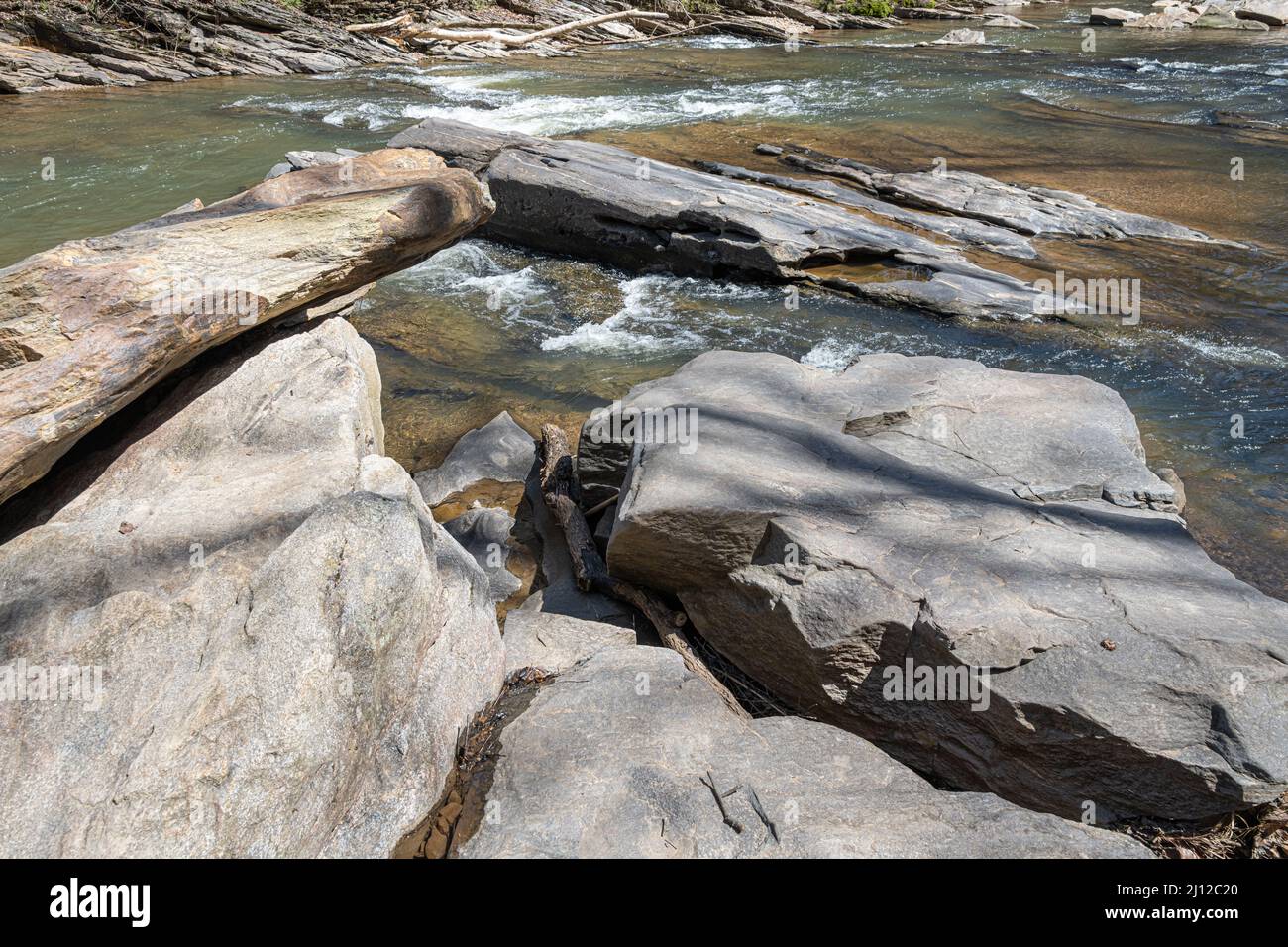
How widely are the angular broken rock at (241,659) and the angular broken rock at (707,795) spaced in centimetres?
32

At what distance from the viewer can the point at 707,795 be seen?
237 cm

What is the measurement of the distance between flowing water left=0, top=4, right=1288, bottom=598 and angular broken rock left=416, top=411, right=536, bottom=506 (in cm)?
28

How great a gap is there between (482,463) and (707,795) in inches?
110

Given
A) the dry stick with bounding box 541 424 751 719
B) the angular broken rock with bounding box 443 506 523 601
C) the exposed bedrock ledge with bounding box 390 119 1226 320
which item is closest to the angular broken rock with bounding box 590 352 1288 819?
the dry stick with bounding box 541 424 751 719

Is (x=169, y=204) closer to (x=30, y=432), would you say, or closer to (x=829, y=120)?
(x=30, y=432)

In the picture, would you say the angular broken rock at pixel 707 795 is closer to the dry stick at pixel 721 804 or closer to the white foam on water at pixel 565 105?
the dry stick at pixel 721 804

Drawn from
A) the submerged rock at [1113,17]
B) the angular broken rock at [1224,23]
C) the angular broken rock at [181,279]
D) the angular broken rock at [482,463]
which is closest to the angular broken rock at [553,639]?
the angular broken rock at [482,463]

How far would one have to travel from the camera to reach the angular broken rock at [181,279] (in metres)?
2.91

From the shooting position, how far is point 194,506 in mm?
3047

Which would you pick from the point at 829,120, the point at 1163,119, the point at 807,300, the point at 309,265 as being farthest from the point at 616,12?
the point at 309,265

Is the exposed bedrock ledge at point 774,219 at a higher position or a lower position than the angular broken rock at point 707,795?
higher

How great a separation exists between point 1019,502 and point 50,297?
141 inches

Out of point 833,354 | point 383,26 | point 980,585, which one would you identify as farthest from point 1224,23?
point 980,585

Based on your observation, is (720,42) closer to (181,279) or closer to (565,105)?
(565,105)
